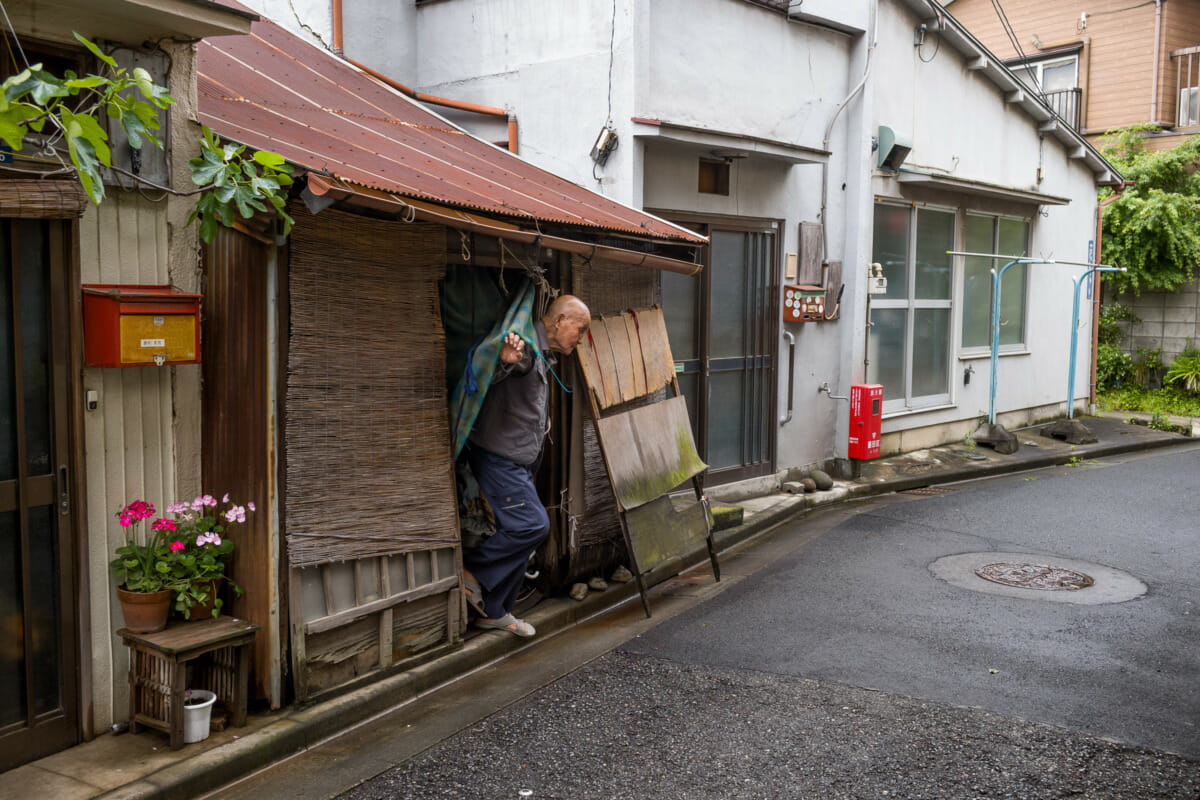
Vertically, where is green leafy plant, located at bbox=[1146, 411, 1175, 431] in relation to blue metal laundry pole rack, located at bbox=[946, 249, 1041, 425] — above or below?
below

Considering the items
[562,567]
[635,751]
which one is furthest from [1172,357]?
[635,751]

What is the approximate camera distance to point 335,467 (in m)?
5.28

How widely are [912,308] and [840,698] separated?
8476 mm

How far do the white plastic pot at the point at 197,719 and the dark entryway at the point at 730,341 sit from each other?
5.93 meters

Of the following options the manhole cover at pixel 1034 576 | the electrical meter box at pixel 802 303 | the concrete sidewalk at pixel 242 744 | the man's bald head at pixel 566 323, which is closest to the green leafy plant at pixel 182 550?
the concrete sidewalk at pixel 242 744

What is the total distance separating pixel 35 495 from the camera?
4383mm

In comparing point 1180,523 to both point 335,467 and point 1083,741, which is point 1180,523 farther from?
point 335,467

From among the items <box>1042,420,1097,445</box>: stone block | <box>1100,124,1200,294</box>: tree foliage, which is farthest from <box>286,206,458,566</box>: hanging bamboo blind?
<box>1100,124,1200,294</box>: tree foliage

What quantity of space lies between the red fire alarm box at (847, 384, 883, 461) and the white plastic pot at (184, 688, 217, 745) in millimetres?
8364

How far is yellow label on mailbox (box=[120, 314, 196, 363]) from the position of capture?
14.6 feet

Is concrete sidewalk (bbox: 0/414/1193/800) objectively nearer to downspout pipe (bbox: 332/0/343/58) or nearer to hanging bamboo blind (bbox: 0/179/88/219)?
hanging bamboo blind (bbox: 0/179/88/219)

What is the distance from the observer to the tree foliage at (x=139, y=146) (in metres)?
3.60

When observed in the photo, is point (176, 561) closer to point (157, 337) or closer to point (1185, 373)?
point (157, 337)

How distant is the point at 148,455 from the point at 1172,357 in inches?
779
